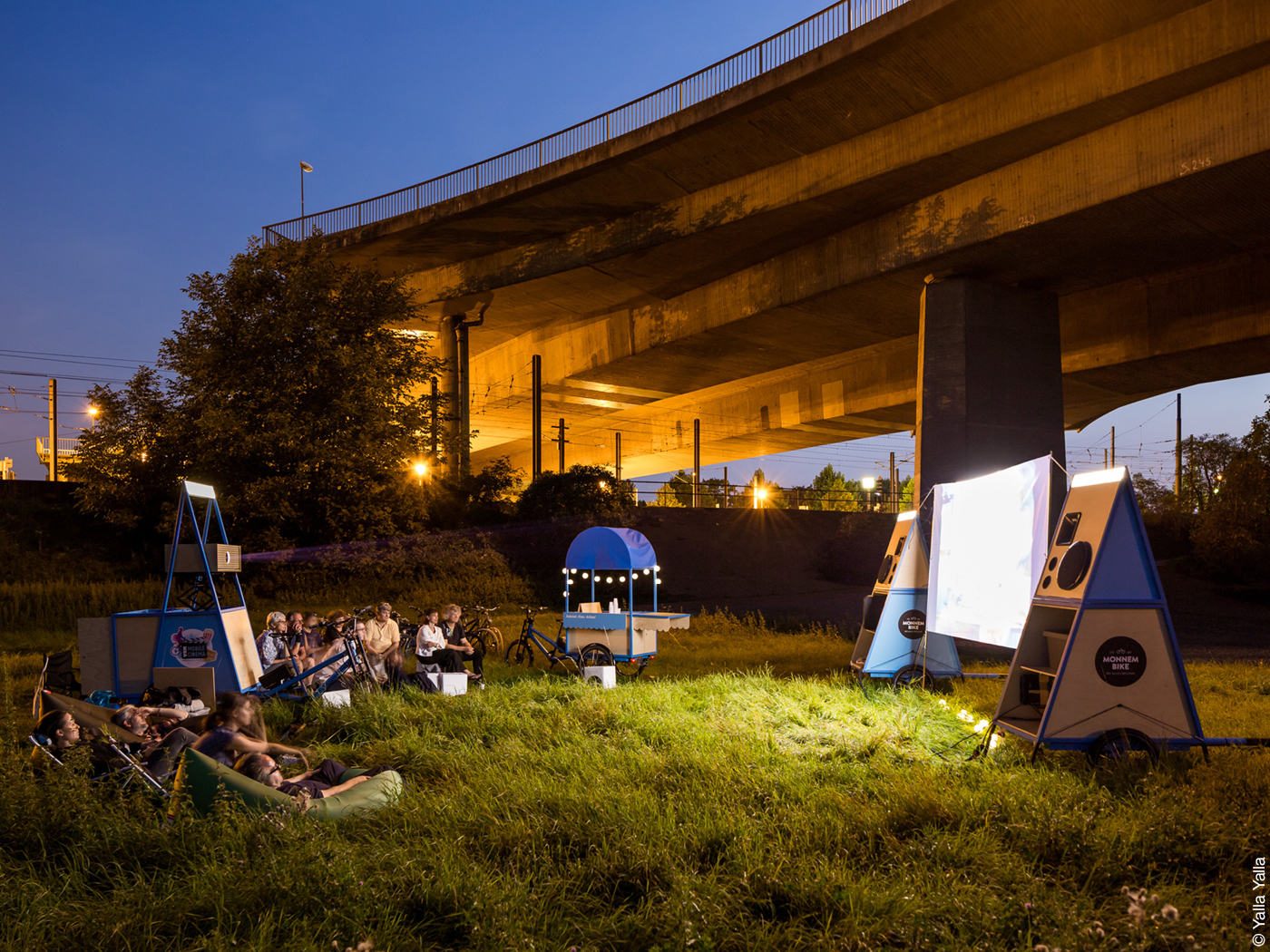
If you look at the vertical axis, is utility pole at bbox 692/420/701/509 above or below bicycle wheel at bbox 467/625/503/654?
above

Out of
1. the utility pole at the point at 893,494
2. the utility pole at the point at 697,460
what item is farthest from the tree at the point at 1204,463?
the utility pole at the point at 697,460

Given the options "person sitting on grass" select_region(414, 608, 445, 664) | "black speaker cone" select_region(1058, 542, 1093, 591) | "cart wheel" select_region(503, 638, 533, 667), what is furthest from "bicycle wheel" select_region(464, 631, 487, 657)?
"black speaker cone" select_region(1058, 542, 1093, 591)

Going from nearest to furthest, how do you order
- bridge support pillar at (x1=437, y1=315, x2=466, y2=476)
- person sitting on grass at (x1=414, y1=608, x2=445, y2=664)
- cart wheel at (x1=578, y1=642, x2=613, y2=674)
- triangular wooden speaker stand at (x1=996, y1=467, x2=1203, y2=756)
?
1. triangular wooden speaker stand at (x1=996, y1=467, x2=1203, y2=756)
2. person sitting on grass at (x1=414, y1=608, x2=445, y2=664)
3. cart wheel at (x1=578, y1=642, x2=613, y2=674)
4. bridge support pillar at (x1=437, y1=315, x2=466, y2=476)

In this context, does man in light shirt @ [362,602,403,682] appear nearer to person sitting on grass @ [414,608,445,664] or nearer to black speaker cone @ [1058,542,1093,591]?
person sitting on grass @ [414,608,445,664]

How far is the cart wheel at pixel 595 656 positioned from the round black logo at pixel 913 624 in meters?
4.13

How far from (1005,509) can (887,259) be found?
13.4 meters

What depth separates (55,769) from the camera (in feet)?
18.0

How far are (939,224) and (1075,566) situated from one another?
1431 cm

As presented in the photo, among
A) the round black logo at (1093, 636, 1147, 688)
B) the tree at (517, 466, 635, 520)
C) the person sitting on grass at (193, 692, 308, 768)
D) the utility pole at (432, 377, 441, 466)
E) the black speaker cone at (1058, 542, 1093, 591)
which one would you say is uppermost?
the utility pole at (432, 377, 441, 466)

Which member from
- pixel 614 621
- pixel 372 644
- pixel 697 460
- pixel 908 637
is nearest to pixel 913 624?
pixel 908 637

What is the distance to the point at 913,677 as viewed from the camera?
31.9 feet

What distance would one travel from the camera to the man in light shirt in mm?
10250

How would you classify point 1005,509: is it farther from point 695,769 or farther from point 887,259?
point 887,259

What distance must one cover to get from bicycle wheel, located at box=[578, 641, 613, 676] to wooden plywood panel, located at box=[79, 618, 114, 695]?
5.76 metres
